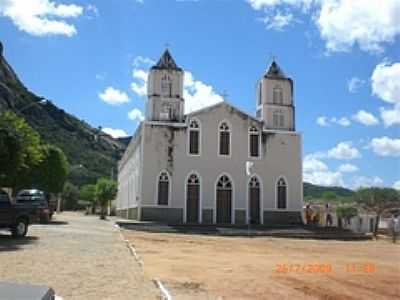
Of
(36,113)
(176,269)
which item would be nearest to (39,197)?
(176,269)

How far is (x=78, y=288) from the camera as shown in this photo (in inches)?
380

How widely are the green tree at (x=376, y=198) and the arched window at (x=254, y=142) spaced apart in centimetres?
2569

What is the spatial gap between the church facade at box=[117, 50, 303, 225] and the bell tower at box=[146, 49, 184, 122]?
0.08 m

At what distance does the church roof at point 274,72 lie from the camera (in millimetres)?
43500

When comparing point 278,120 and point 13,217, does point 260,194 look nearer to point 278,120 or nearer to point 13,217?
point 278,120

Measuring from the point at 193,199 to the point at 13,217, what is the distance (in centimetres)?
1989

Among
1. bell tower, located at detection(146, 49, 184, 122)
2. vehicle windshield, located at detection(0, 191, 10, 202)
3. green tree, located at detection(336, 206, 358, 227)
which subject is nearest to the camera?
vehicle windshield, located at detection(0, 191, 10, 202)

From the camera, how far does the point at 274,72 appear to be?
43906 millimetres

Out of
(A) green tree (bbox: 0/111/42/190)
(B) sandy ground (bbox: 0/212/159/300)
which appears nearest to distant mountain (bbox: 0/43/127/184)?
(A) green tree (bbox: 0/111/42/190)

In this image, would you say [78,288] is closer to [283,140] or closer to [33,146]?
[33,146]

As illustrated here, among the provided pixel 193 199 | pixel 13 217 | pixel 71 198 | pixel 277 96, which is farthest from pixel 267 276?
pixel 71 198

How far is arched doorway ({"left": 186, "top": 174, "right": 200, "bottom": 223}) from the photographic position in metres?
38.1
